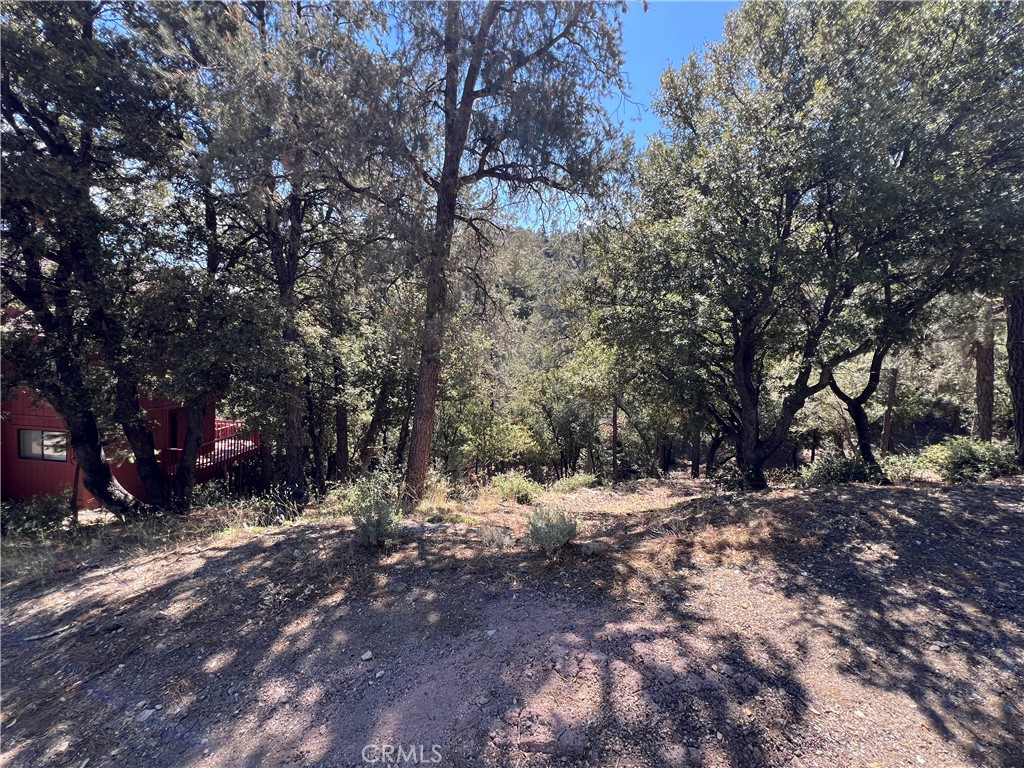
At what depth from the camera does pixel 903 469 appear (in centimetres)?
808

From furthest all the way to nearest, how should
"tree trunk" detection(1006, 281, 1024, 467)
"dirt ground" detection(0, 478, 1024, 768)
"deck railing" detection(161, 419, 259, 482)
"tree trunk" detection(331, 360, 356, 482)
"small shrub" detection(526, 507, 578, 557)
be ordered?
"deck railing" detection(161, 419, 259, 482)
"tree trunk" detection(331, 360, 356, 482)
"tree trunk" detection(1006, 281, 1024, 467)
"small shrub" detection(526, 507, 578, 557)
"dirt ground" detection(0, 478, 1024, 768)

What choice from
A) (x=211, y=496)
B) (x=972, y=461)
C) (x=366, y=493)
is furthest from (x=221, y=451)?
(x=972, y=461)

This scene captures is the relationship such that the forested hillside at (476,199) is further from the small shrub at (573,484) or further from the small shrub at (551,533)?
the small shrub at (573,484)

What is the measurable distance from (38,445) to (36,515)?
2929 mm

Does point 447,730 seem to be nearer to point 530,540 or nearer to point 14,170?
point 530,540

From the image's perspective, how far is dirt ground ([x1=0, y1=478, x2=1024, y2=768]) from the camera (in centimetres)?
246

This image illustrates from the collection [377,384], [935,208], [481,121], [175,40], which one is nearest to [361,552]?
[481,121]

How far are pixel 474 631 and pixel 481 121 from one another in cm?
635

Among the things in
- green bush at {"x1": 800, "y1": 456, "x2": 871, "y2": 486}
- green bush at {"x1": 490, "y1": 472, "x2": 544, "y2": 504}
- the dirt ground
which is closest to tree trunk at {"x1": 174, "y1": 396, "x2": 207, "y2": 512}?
the dirt ground

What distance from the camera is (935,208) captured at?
6.26 metres

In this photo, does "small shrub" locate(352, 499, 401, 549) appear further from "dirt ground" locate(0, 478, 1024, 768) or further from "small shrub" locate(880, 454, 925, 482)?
"small shrub" locate(880, 454, 925, 482)

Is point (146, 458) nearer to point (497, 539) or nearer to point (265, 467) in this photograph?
point (265, 467)

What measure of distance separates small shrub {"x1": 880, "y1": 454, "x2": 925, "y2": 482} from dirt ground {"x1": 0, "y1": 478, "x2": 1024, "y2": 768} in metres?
2.23

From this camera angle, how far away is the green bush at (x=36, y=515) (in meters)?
9.23
